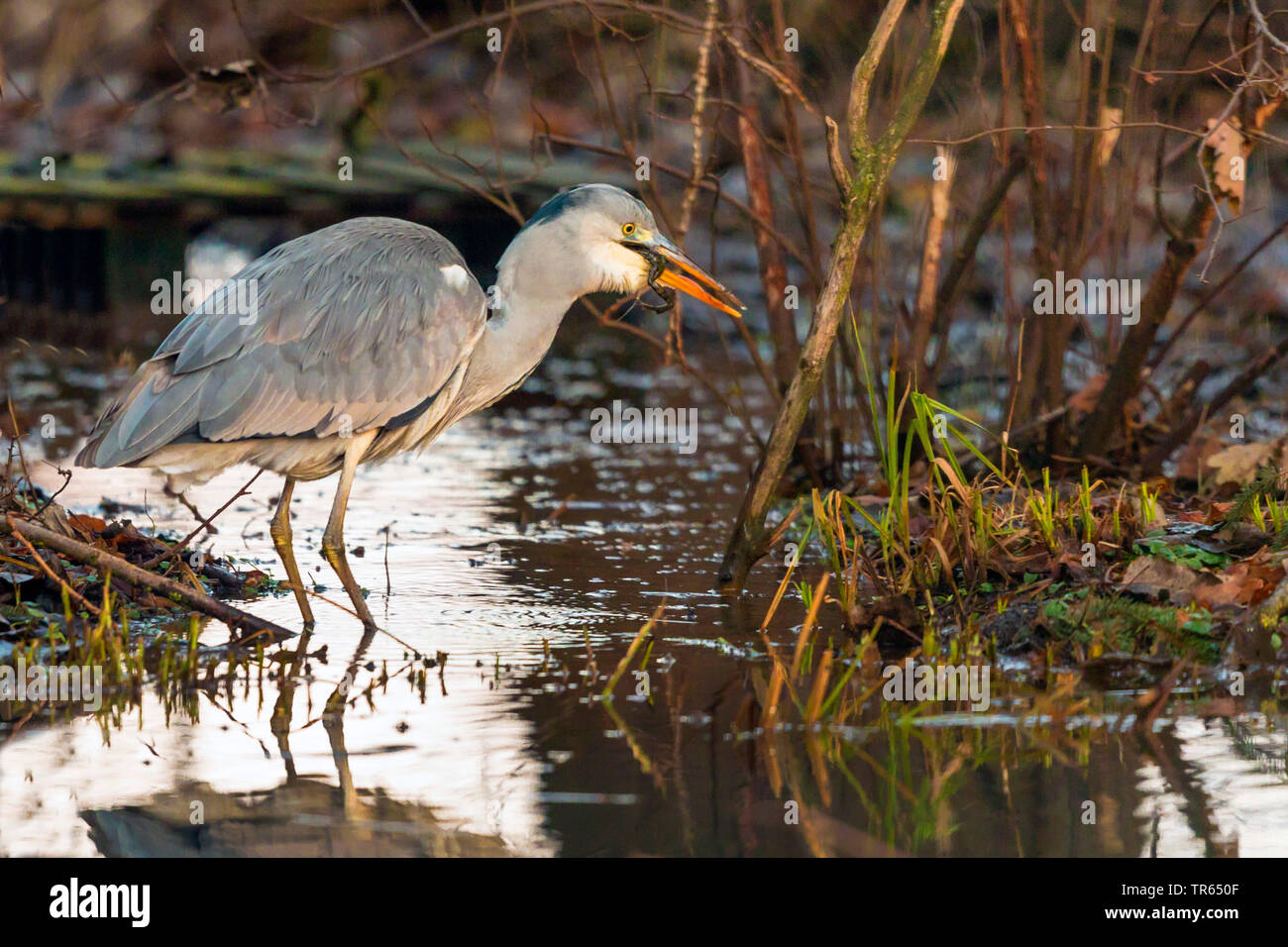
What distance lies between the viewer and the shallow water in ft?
11.9

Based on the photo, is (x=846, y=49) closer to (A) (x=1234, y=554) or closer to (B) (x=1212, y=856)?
(A) (x=1234, y=554)

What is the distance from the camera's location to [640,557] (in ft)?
22.4

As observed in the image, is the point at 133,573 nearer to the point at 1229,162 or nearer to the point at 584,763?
the point at 584,763

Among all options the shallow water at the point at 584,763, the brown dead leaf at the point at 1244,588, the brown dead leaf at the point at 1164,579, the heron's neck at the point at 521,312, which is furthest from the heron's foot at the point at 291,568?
the brown dead leaf at the point at 1244,588

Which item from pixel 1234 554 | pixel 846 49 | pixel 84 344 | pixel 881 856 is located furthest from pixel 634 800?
pixel 846 49

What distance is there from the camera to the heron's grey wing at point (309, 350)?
563cm

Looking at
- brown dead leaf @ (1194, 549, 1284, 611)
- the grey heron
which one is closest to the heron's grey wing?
the grey heron

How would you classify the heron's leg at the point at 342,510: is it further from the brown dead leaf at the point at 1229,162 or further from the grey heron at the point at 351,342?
the brown dead leaf at the point at 1229,162

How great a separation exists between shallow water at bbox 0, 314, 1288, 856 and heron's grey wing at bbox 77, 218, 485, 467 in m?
0.74

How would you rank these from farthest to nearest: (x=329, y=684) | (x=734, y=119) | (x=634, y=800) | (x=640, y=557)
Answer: (x=734, y=119) → (x=640, y=557) → (x=329, y=684) → (x=634, y=800)

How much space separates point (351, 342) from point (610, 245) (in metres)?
1.06

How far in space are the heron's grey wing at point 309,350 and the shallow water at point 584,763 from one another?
742mm

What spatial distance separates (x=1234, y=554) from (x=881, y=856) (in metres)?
2.52

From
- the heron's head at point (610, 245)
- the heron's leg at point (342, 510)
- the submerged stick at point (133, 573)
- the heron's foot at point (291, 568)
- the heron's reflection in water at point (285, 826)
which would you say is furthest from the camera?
the heron's head at point (610, 245)
